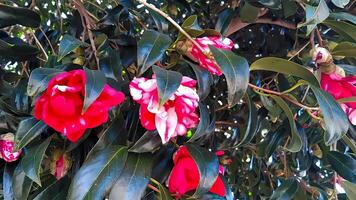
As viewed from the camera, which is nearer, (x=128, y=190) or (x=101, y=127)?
(x=128, y=190)

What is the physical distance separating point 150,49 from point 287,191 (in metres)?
0.47

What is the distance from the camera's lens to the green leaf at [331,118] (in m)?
0.66

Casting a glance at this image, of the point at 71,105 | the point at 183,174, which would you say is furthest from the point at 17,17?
the point at 183,174

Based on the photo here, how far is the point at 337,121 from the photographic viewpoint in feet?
2.22

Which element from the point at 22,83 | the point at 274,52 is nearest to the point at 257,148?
the point at 274,52

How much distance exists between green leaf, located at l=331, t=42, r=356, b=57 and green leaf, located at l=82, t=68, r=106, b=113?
42 centimetres

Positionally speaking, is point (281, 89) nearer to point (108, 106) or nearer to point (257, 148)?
point (257, 148)

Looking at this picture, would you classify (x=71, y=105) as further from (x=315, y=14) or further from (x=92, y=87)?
(x=315, y=14)

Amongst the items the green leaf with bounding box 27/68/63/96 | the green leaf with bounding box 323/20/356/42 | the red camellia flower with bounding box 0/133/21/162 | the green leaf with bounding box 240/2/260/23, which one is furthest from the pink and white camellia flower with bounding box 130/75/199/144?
the green leaf with bounding box 240/2/260/23

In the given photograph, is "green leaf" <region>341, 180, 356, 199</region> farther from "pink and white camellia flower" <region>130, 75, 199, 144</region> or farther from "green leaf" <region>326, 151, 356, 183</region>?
"pink and white camellia flower" <region>130, 75, 199, 144</region>

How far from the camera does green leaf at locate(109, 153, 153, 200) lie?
0.61 metres

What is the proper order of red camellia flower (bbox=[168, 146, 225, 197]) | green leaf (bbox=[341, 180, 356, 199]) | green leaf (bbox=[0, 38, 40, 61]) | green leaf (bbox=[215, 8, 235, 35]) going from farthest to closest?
green leaf (bbox=[215, 8, 235, 35]) → green leaf (bbox=[341, 180, 356, 199]) → green leaf (bbox=[0, 38, 40, 61]) → red camellia flower (bbox=[168, 146, 225, 197])

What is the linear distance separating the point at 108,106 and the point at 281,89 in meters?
0.50

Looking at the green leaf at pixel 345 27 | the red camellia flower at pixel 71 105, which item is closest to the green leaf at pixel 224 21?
the green leaf at pixel 345 27
